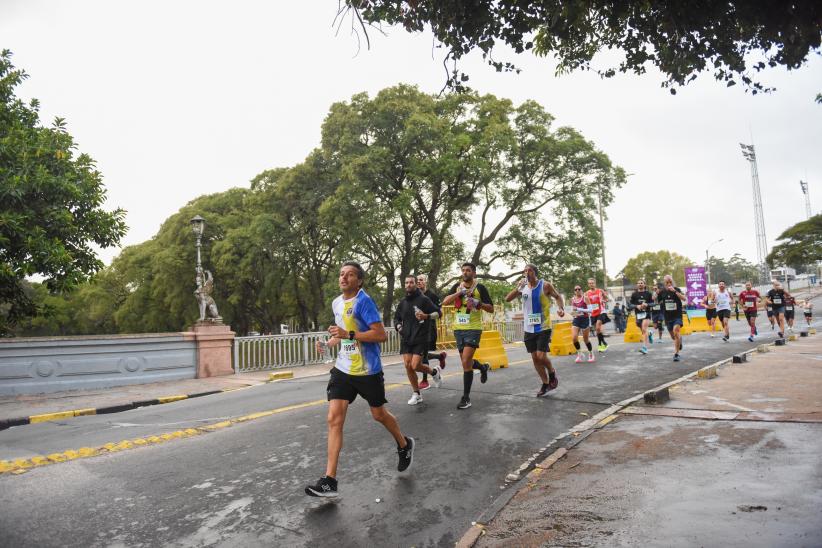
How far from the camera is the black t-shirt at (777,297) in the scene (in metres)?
16.4

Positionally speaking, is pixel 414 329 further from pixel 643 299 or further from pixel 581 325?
pixel 643 299

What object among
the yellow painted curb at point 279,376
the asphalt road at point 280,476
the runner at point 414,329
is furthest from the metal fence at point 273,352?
the runner at point 414,329

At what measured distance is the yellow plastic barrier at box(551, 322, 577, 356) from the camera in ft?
47.0

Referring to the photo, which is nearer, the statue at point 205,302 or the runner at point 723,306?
the statue at point 205,302

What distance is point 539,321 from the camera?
777cm

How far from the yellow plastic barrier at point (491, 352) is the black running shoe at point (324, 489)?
778cm

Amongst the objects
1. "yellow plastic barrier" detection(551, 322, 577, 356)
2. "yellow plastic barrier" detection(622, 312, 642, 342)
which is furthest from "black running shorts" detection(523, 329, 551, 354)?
"yellow plastic barrier" detection(622, 312, 642, 342)

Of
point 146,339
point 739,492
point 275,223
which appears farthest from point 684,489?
point 275,223

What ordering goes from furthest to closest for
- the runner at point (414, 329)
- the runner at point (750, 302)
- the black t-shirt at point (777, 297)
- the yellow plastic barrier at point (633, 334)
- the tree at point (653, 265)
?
the tree at point (653, 265) < the yellow plastic barrier at point (633, 334) < the runner at point (750, 302) < the black t-shirt at point (777, 297) < the runner at point (414, 329)

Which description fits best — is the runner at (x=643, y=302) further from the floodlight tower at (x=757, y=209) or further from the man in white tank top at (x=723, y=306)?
the floodlight tower at (x=757, y=209)

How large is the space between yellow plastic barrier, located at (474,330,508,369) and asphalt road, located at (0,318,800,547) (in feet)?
10.2

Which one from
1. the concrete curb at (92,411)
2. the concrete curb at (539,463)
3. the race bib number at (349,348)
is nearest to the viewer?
the concrete curb at (539,463)

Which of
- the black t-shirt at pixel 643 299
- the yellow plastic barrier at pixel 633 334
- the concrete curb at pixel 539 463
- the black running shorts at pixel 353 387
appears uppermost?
the black t-shirt at pixel 643 299

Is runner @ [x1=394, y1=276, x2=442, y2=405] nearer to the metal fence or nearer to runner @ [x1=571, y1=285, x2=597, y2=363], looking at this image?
runner @ [x1=571, y1=285, x2=597, y2=363]
